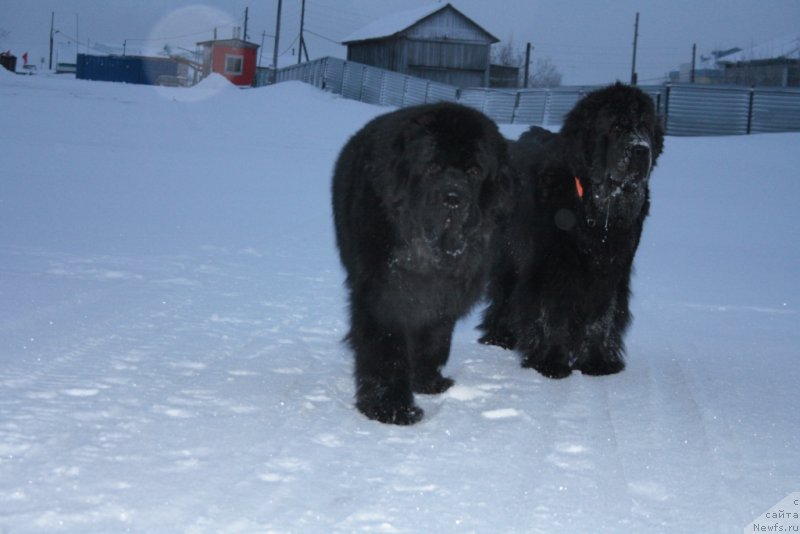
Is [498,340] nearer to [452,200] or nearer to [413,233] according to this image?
[413,233]

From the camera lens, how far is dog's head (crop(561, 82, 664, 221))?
4.59m

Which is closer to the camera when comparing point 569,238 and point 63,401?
point 63,401

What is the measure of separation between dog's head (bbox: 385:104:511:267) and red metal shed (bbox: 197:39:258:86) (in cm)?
5227

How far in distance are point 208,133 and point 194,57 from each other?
167 ft

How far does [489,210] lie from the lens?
13.8ft

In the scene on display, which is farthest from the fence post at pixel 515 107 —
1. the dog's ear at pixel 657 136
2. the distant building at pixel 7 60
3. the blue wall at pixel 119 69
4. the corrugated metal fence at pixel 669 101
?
the distant building at pixel 7 60

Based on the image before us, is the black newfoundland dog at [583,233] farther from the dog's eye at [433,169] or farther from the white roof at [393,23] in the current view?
the white roof at [393,23]

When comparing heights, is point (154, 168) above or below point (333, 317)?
above

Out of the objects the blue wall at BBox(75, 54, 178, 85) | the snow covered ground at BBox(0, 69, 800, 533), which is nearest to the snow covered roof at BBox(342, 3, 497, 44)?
the blue wall at BBox(75, 54, 178, 85)

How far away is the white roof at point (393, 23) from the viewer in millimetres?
42750

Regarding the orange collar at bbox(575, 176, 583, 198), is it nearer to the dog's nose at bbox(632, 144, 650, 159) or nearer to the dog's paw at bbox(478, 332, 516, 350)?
the dog's nose at bbox(632, 144, 650, 159)

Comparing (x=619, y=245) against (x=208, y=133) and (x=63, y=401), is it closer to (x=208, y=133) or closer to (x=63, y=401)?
(x=63, y=401)

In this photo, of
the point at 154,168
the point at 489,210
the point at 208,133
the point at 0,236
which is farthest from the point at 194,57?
the point at 489,210

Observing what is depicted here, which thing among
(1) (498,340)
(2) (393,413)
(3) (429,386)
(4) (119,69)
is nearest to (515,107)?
(1) (498,340)
